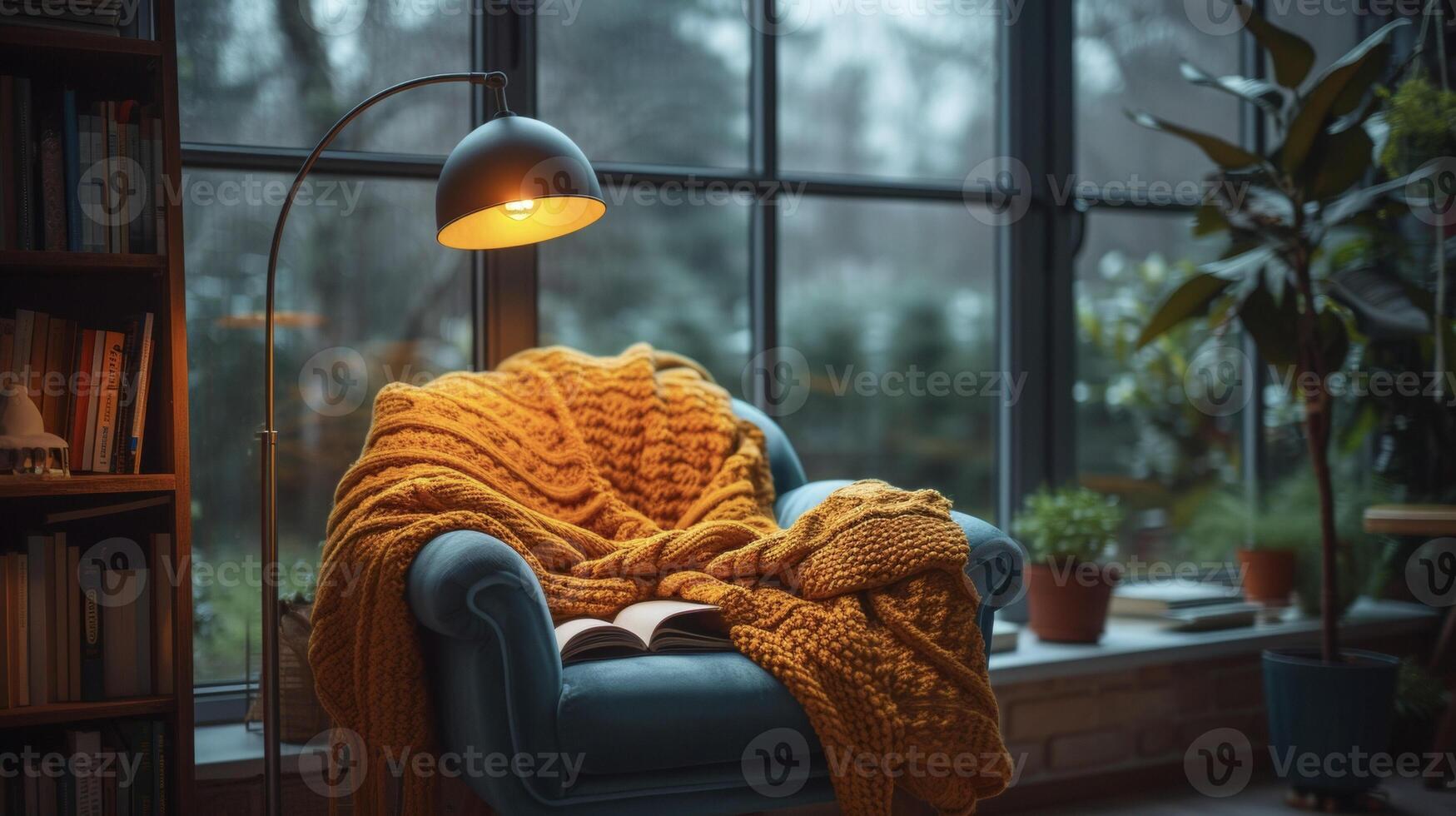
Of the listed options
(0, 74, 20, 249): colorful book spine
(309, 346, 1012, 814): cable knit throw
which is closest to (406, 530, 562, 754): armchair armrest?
(309, 346, 1012, 814): cable knit throw

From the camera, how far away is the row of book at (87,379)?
168 centimetres

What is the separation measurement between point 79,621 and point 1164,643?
2139 mm

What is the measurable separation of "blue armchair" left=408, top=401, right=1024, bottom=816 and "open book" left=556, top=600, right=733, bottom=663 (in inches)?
1.5

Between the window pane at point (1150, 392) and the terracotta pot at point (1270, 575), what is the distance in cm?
16

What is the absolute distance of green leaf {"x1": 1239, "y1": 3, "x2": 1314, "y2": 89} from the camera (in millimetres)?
2383

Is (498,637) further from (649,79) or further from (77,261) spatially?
(649,79)

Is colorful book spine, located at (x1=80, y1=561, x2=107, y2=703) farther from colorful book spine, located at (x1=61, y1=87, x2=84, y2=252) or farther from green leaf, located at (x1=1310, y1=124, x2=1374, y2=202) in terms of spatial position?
green leaf, located at (x1=1310, y1=124, x2=1374, y2=202)

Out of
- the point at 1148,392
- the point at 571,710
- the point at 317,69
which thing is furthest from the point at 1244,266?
the point at 317,69

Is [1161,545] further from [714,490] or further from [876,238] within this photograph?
[714,490]

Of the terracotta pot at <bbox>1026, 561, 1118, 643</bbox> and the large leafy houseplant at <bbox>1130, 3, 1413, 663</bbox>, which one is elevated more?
the large leafy houseplant at <bbox>1130, 3, 1413, 663</bbox>

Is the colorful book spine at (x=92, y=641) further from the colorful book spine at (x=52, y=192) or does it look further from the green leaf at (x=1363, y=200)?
the green leaf at (x=1363, y=200)

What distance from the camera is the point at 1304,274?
2414 millimetres

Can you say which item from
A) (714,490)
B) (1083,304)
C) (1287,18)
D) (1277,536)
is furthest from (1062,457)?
(1287,18)

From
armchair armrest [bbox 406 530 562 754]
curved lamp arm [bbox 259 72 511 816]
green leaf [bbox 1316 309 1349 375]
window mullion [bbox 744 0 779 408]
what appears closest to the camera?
armchair armrest [bbox 406 530 562 754]
